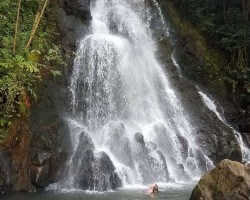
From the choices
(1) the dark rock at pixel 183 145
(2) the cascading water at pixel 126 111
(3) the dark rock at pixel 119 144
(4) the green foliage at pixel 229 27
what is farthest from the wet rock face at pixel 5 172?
(4) the green foliage at pixel 229 27

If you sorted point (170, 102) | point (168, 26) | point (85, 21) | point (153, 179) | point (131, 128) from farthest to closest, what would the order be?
point (168, 26) < point (85, 21) < point (170, 102) < point (131, 128) < point (153, 179)

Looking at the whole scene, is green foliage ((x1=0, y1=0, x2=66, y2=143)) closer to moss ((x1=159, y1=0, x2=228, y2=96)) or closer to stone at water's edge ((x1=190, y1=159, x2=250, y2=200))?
stone at water's edge ((x1=190, y1=159, x2=250, y2=200))

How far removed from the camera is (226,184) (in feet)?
27.7

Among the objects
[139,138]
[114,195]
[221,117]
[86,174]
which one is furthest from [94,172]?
[221,117]

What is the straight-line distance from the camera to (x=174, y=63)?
23.4m

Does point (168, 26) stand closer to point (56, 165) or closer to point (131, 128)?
point (131, 128)

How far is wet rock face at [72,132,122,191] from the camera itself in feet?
42.7

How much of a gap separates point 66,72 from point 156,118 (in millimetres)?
4894

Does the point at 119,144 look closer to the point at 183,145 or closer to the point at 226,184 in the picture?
the point at 183,145

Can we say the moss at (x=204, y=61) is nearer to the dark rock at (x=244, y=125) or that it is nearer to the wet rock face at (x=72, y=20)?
the dark rock at (x=244, y=125)

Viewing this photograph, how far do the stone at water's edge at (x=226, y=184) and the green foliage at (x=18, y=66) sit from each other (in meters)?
7.00

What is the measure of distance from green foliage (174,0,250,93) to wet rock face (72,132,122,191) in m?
12.2

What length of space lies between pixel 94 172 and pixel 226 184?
228 inches

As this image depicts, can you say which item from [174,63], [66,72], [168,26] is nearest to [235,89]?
[174,63]
